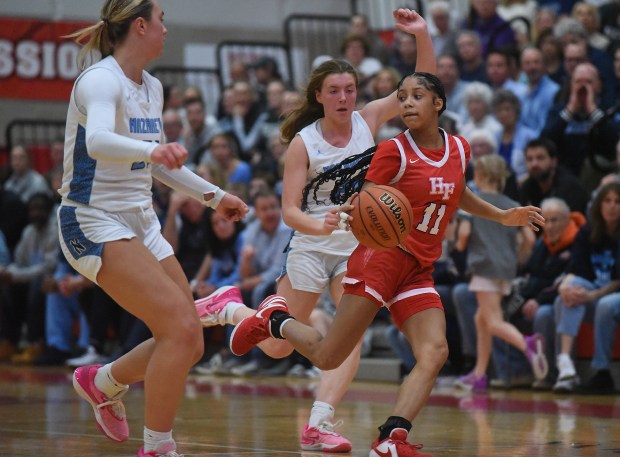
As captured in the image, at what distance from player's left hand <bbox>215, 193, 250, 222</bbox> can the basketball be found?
64 cm

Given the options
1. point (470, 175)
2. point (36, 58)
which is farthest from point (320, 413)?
point (36, 58)

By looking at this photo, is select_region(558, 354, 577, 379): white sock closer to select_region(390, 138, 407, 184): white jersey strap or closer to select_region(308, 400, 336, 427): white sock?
select_region(308, 400, 336, 427): white sock

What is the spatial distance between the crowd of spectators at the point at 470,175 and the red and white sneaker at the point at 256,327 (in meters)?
4.15

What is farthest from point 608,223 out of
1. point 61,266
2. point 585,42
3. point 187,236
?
point 61,266

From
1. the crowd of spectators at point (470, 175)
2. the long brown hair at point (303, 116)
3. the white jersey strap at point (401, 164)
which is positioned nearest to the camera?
the white jersey strap at point (401, 164)

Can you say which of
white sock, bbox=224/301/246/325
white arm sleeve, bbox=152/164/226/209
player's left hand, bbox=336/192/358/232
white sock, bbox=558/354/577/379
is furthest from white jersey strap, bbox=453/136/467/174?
white sock, bbox=558/354/577/379

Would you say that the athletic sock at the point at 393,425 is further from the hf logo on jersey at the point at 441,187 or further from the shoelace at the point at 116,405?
the shoelace at the point at 116,405

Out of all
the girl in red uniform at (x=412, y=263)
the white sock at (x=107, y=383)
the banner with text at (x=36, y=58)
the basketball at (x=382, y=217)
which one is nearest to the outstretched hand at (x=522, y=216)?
the girl in red uniform at (x=412, y=263)

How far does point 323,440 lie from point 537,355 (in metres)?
4.00

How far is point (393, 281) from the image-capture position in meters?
5.49

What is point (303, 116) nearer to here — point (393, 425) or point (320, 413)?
point (320, 413)

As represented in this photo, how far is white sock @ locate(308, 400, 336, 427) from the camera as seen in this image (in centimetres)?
616

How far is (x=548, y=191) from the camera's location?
1041 cm

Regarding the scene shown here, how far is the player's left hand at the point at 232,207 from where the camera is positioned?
5605 mm
